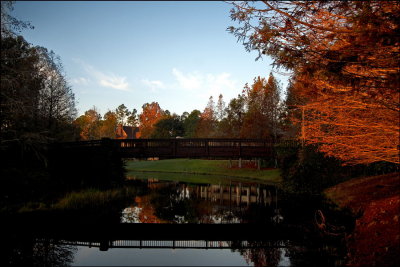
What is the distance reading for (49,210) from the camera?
46.1 ft

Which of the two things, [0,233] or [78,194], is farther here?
[78,194]

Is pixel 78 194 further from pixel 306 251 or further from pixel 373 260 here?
pixel 373 260

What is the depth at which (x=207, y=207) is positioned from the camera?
17766 millimetres

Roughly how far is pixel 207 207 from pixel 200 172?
85.4ft

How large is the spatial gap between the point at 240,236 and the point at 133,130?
3201 inches

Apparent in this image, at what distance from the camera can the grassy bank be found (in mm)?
7201

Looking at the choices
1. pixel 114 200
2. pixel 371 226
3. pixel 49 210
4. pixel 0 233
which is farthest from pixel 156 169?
pixel 371 226

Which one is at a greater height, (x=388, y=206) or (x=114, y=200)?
(x=388, y=206)

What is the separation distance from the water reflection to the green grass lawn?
23.7 feet

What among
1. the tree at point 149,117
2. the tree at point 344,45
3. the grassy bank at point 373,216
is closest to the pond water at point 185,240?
the grassy bank at point 373,216

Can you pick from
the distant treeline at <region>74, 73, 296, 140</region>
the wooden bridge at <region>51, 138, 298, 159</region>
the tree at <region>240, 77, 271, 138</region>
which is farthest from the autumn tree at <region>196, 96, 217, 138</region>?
the wooden bridge at <region>51, 138, 298, 159</region>

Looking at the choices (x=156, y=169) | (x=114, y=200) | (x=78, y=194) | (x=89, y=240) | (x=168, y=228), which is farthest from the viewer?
(x=156, y=169)

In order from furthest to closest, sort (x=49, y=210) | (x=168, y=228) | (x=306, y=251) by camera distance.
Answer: (x=49, y=210) < (x=168, y=228) < (x=306, y=251)

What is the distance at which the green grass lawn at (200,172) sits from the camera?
108 ft
